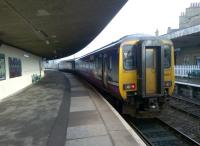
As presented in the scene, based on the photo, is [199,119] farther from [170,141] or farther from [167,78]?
[170,141]

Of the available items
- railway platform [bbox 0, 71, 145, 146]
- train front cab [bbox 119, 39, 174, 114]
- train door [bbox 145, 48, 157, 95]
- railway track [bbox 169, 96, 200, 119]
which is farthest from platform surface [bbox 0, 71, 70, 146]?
railway track [bbox 169, 96, 200, 119]

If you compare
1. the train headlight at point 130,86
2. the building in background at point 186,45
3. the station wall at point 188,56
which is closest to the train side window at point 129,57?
the train headlight at point 130,86

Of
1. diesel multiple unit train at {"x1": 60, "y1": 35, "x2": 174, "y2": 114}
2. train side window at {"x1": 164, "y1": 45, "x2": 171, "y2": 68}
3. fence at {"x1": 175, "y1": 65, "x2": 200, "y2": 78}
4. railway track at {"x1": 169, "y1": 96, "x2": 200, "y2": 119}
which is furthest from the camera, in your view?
fence at {"x1": 175, "y1": 65, "x2": 200, "y2": 78}

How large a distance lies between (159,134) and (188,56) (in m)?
15.4

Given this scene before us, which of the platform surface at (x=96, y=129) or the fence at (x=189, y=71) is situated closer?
the platform surface at (x=96, y=129)

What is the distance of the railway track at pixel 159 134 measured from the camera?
6223 mm

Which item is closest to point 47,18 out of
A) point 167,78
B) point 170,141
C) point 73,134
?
point 73,134

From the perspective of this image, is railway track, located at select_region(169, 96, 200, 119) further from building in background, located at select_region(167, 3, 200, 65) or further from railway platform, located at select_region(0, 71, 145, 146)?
building in background, located at select_region(167, 3, 200, 65)

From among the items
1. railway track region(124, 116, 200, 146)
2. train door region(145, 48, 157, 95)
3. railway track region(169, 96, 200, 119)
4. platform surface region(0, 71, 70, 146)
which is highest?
train door region(145, 48, 157, 95)

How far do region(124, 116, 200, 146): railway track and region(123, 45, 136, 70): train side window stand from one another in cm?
209

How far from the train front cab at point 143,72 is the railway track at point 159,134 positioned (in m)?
0.63

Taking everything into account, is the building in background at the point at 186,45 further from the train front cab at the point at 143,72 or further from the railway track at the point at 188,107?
the train front cab at the point at 143,72

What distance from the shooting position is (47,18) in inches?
303

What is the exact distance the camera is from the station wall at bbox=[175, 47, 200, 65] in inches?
754
